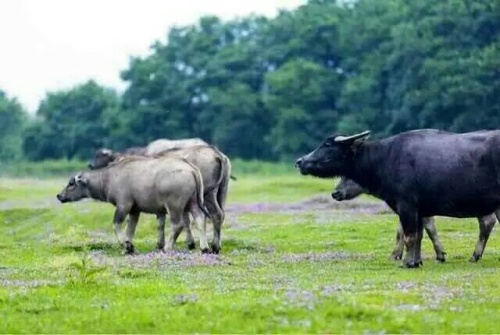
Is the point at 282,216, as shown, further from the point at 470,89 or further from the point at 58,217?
the point at 470,89

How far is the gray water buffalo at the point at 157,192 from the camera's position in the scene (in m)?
25.0

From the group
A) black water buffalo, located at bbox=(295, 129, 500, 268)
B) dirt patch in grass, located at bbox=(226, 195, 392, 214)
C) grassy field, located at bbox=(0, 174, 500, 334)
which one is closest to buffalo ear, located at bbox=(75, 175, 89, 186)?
grassy field, located at bbox=(0, 174, 500, 334)

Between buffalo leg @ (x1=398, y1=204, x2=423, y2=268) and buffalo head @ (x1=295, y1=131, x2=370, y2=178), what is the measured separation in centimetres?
206

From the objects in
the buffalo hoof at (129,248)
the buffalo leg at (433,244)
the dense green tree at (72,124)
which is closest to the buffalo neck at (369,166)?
the buffalo leg at (433,244)

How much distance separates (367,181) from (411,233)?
80.1 inches

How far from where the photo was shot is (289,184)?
186ft

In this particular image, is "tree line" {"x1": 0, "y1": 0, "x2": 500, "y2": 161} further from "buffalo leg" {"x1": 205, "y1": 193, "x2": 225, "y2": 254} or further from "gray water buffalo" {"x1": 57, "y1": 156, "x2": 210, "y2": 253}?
"gray water buffalo" {"x1": 57, "y1": 156, "x2": 210, "y2": 253}

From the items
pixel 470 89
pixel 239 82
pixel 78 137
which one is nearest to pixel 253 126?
pixel 239 82

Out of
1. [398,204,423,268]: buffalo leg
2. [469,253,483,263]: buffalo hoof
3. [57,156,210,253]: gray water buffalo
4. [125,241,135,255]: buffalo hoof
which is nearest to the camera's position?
[398,204,423,268]: buffalo leg

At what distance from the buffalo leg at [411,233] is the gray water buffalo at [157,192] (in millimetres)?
5435

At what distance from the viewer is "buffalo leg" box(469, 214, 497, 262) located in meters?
21.7

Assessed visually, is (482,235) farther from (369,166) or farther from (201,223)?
(201,223)

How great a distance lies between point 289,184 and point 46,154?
64.2 m

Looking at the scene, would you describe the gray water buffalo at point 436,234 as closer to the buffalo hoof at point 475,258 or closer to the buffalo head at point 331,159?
the buffalo hoof at point 475,258
